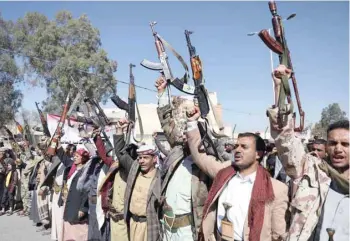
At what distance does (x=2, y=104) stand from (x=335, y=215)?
25.8 meters

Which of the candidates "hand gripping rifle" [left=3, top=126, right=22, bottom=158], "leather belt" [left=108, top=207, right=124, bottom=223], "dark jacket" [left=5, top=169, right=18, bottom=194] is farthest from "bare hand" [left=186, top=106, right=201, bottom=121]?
"hand gripping rifle" [left=3, top=126, right=22, bottom=158]

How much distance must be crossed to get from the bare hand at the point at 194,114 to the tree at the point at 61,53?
1936 cm

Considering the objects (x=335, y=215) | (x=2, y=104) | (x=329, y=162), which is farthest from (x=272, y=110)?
(x=2, y=104)

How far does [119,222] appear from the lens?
177 inches

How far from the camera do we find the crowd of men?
2.45 metres

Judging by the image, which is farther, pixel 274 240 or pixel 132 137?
pixel 132 137

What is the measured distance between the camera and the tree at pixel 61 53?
75.3 ft

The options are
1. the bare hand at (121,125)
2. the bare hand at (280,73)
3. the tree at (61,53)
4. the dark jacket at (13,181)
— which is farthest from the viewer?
the tree at (61,53)

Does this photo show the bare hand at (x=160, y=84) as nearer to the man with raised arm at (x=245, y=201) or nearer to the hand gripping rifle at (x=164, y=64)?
the hand gripping rifle at (x=164, y=64)

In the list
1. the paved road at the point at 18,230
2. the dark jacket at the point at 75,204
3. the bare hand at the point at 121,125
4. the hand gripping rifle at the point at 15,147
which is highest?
the hand gripping rifle at the point at 15,147

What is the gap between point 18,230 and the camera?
7828 mm

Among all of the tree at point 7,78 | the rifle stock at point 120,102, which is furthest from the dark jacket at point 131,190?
the tree at point 7,78

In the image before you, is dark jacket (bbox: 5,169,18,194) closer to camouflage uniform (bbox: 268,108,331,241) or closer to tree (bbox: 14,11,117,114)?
camouflage uniform (bbox: 268,108,331,241)

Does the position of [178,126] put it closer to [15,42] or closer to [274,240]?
[274,240]
